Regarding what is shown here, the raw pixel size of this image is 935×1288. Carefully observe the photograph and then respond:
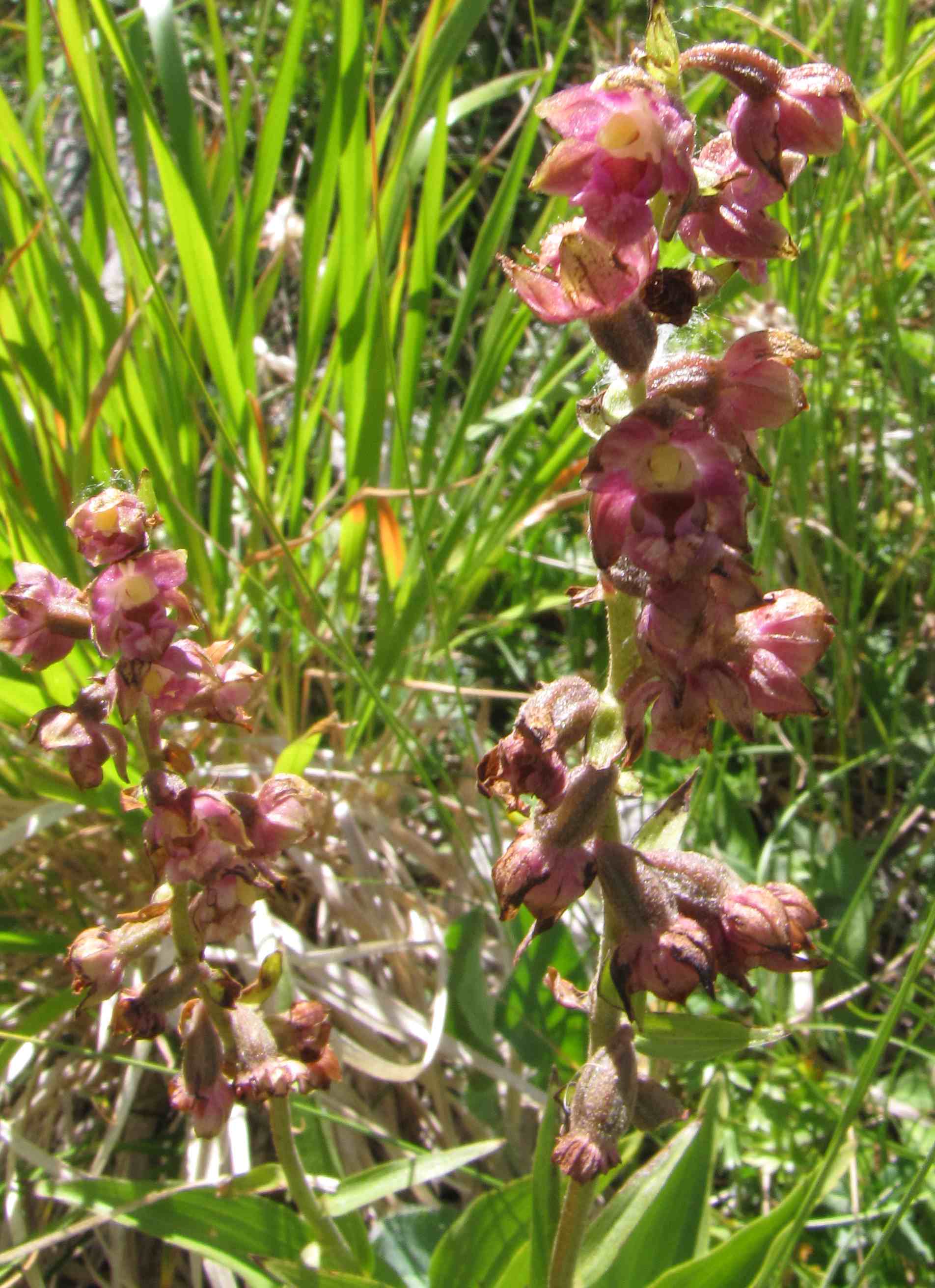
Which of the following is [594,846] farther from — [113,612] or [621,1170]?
[621,1170]

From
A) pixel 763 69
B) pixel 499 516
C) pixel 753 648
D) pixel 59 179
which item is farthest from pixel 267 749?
pixel 59 179

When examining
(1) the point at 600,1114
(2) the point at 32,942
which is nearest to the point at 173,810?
(1) the point at 600,1114

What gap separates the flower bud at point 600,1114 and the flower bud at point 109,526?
27.1 inches

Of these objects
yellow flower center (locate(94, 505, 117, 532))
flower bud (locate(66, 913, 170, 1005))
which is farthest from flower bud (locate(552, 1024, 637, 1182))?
yellow flower center (locate(94, 505, 117, 532))

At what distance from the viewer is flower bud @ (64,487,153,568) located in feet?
3.51

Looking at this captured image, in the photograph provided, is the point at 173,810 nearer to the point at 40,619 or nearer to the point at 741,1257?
the point at 40,619

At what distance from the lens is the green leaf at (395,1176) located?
150 centimetres

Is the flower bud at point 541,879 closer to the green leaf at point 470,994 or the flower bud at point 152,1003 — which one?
the flower bud at point 152,1003

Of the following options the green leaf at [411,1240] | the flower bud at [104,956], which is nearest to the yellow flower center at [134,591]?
the flower bud at [104,956]

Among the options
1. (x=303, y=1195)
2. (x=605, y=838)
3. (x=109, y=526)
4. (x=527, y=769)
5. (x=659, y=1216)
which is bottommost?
(x=659, y=1216)

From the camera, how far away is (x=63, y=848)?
2.04 metres

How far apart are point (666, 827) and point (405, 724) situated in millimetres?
1083

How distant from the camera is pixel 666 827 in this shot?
129 cm

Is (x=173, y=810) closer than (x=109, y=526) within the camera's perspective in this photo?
No
